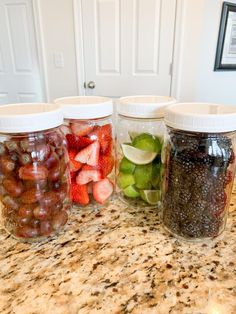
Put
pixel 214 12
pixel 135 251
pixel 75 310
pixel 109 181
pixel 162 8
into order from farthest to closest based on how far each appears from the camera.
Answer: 1. pixel 214 12
2. pixel 162 8
3. pixel 109 181
4. pixel 135 251
5. pixel 75 310

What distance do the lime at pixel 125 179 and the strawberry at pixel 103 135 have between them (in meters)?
0.07

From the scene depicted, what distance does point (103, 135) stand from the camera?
562 mm

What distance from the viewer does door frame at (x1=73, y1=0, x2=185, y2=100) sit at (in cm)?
178

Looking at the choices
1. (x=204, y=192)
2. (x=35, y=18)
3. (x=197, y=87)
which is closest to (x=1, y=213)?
(x=204, y=192)

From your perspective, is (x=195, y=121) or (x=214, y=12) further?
(x=214, y=12)

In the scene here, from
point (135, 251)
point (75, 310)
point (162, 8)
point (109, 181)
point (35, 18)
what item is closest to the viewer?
point (75, 310)

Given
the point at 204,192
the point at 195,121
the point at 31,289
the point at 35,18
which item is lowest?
the point at 31,289

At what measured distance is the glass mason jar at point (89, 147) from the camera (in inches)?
20.4

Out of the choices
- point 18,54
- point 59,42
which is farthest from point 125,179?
point 18,54

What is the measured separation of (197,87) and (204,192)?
181 centimetres

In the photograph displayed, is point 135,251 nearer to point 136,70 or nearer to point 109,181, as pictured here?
point 109,181

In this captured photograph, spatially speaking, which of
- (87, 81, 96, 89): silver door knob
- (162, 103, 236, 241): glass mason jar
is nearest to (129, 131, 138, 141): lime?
(162, 103, 236, 241): glass mason jar

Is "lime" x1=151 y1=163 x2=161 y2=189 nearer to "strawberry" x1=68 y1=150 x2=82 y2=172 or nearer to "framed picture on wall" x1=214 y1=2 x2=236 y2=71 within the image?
"strawberry" x1=68 y1=150 x2=82 y2=172

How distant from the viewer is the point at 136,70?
6.54ft
